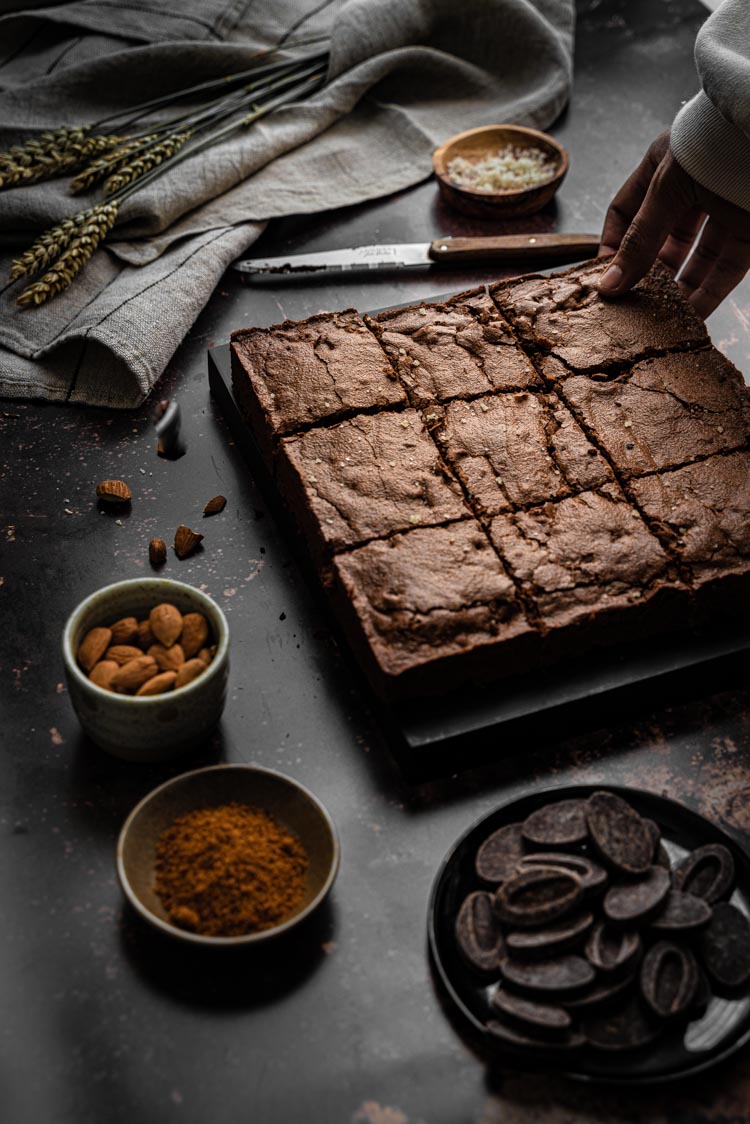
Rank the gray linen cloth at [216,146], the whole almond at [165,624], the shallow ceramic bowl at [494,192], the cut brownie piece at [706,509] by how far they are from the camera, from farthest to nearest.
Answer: the shallow ceramic bowl at [494,192] < the gray linen cloth at [216,146] < the cut brownie piece at [706,509] < the whole almond at [165,624]

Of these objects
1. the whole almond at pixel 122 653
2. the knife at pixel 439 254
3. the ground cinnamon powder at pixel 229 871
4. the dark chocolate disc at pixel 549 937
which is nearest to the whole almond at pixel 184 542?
the whole almond at pixel 122 653

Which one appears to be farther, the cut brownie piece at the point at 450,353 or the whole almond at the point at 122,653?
the cut brownie piece at the point at 450,353

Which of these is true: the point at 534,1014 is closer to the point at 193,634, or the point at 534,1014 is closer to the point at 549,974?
the point at 549,974

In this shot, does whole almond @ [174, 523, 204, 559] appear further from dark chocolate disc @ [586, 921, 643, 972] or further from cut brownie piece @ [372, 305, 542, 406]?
dark chocolate disc @ [586, 921, 643, 972]

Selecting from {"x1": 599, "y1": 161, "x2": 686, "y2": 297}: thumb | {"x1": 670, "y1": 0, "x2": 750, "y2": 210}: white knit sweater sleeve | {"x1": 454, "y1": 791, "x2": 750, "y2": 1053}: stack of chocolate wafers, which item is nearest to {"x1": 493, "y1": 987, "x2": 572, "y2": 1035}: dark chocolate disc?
{"x1": 454, "y1": 791, "x2": 750, "y2": 1053}: stack of chocolate wafers

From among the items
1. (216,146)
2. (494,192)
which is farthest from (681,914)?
(216,146)

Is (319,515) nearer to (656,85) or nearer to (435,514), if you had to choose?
(435,514)

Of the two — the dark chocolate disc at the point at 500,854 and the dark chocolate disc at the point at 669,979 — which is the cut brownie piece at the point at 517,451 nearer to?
the dark chocolate disc at the point at 500,854
